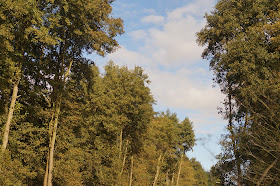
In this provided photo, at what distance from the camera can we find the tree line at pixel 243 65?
13727 mm

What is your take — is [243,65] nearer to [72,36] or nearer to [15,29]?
[72,36]

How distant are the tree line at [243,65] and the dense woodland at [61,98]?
5062mm

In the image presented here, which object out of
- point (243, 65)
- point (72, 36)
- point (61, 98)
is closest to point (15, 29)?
point (72, 36)

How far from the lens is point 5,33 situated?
38.0 feet

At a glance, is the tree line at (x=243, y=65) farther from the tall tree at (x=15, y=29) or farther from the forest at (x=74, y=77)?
the tall tree at (x=15, y=29)

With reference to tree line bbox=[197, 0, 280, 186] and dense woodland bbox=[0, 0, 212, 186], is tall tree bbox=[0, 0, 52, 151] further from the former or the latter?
tree line bbox=[197, 0, 280, 186]

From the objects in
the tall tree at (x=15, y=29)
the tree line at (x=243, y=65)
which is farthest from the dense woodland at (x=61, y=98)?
the tree line at (x=243, y=65)

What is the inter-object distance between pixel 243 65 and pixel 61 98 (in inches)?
525

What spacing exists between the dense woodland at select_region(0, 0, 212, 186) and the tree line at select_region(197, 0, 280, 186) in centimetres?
506

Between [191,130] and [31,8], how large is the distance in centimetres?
5775

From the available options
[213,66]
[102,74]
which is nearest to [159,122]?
[102,74]

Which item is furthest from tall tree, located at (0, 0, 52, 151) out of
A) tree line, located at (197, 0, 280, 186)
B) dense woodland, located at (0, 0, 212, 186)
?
tree line, located at (197, 0, 280, 186)

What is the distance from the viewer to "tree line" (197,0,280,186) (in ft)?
45.0

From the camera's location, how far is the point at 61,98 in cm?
1833
